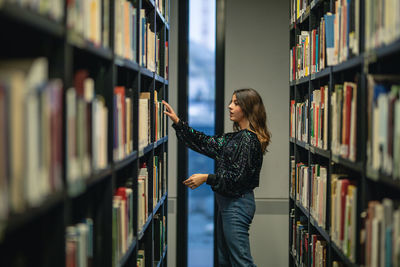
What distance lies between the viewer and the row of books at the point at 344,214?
1927mm

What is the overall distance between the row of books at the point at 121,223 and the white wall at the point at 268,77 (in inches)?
97.1

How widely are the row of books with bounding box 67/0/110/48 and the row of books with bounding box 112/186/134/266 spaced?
71 centimetres

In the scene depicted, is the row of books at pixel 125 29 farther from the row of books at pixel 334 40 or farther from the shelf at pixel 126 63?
the row of books at pixel 334 40

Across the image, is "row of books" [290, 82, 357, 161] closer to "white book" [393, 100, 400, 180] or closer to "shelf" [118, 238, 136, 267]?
"white book" [393, 100, 400, 180]

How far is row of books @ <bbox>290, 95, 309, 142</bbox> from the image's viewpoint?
3.14 metres

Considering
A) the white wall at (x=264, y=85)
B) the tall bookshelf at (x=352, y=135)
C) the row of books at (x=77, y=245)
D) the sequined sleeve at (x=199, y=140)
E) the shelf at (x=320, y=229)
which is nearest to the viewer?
the row of books at (x=77, y=245)

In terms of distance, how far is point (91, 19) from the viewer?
1.46 m

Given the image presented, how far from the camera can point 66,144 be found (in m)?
1.18

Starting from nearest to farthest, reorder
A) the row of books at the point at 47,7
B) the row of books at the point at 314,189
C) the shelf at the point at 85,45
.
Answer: the row of books at the point at 47,7, the shelf at the point at 85,45, the row of books at the point at 314,189

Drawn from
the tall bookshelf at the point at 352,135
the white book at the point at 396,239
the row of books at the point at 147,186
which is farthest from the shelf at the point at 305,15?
the white book at the point at 396,239

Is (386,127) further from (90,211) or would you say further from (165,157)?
(165,157)

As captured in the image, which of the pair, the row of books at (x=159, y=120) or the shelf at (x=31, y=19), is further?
the row of books at (x=159, y=120)

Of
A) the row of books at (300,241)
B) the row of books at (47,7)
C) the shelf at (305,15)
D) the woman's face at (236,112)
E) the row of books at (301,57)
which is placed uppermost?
the shelf at (305,15)

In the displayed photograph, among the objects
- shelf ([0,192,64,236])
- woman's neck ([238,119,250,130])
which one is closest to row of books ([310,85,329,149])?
woman's neck ([238,119,250,130])
